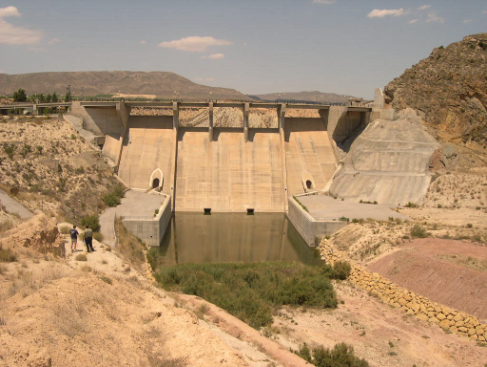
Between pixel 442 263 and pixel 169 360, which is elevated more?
pixel 169 360

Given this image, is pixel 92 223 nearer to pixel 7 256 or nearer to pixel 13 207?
pixel 13 207

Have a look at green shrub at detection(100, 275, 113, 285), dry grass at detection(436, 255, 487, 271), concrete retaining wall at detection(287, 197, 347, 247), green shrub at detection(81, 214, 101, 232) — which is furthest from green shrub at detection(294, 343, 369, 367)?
concrete retaining wall at detection(287, 197, 347, 247)

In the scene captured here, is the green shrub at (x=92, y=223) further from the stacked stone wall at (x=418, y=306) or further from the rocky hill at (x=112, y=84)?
the rocky hill at (x=112, y=84)

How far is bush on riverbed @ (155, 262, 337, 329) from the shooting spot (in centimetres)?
1427

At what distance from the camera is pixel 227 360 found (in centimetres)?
694

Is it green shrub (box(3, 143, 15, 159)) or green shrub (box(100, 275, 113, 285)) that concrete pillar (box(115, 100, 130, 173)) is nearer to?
green shrub (box(3, 143, 15, 159))

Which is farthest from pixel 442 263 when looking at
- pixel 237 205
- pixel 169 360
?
pixel 237 205

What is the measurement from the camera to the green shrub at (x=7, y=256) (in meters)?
8.67

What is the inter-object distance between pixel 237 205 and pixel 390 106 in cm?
1574

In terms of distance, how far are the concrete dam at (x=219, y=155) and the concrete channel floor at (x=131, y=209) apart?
7.27 feet

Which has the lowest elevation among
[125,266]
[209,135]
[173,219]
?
[173,219]

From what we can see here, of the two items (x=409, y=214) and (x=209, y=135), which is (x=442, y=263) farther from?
(x=209, y=135)

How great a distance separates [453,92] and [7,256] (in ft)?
112

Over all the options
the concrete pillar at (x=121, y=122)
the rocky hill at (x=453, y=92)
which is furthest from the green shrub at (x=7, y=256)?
the rocky hill at (x=453, y=92)
